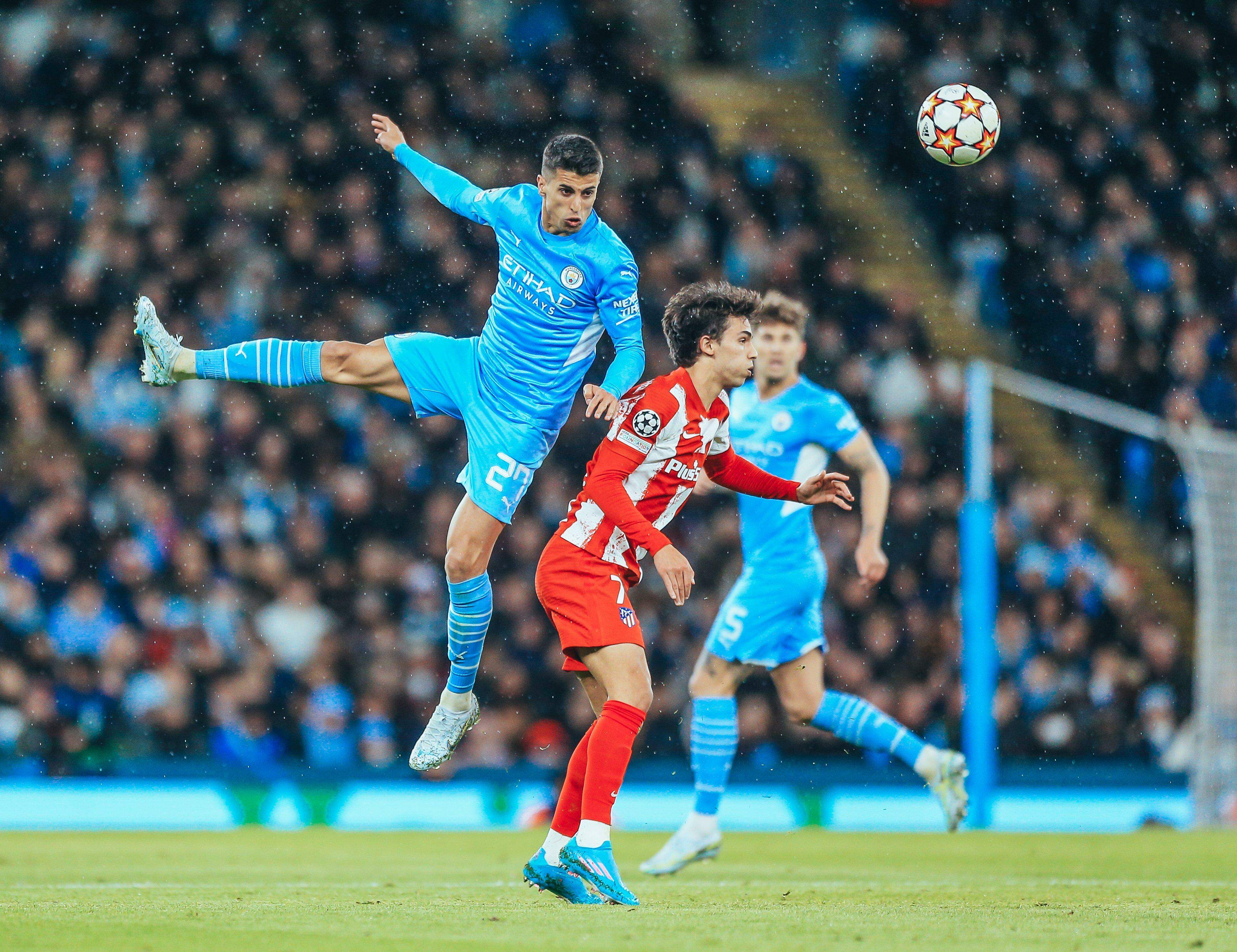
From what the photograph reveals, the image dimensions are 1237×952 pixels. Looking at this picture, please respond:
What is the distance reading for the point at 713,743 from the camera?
859 centimetres

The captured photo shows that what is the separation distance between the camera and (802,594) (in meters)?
8.66

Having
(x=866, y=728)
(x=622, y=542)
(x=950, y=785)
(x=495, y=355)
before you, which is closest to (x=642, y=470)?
(x=622, y=542)

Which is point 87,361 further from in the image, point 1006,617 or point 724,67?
point 724,67

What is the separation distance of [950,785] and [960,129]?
362cm

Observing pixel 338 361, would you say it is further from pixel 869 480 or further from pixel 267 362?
pixel 869 480

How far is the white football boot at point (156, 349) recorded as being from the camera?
23.3ft

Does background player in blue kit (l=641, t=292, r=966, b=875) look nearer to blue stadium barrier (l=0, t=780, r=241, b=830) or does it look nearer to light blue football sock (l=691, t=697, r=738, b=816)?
light blue football sock (l=691, t=697, r=738, b=816)

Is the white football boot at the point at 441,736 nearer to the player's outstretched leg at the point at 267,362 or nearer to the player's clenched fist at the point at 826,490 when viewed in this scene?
the player's outstretched leg at the point at 267,362

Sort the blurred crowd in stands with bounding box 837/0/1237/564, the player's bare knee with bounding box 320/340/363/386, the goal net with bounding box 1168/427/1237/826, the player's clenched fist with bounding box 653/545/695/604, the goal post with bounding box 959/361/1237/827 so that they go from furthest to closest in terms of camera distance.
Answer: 1. the blurred crowd in stands with bounding box 837/0/1237/564
2. the goal net with bounding box 1168/427/1237/826
3. the goal post with bounding box 959/361/1237/827
4. the player's bare knee with bounding box 320/340/363/386
5. the player's clenched fist with bounding box 653/545/695/604

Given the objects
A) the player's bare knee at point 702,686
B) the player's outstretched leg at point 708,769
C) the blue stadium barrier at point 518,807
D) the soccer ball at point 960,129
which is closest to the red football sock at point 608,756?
the player's outstretched leg at point 708,769

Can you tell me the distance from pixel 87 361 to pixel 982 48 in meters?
11.3

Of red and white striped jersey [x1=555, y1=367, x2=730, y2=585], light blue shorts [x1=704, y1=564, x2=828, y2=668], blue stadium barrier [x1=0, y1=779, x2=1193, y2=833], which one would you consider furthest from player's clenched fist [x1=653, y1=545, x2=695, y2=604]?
blue stadium barrier [x1=0, y1=779, x2=1193, y2=833]

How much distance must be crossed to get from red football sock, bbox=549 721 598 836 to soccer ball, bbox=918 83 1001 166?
4.14 metres

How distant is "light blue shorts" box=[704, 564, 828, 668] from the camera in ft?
28.0
